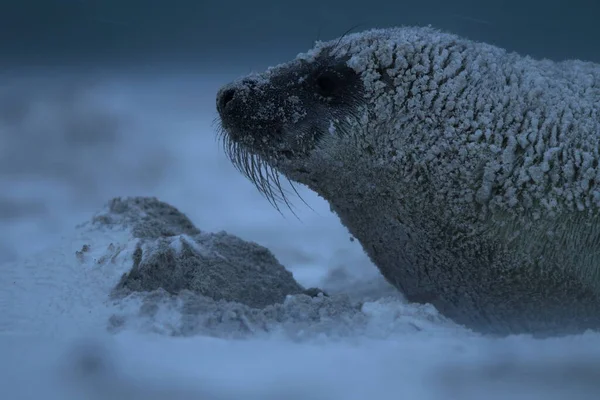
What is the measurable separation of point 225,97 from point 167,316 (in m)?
1.03

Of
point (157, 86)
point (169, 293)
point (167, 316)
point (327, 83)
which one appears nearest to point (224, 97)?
point (327, 83)

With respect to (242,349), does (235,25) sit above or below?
above

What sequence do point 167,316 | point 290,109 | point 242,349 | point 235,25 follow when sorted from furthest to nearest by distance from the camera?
point 235,25 → point 290,109 → point 167,316 → point 242,349

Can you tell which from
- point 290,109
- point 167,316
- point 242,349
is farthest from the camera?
point 290,109

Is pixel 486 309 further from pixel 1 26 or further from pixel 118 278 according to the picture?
pixel 1 26

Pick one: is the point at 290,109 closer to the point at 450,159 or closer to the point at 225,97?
the point at 225,97

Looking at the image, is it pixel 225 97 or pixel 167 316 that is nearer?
pixel 167 316

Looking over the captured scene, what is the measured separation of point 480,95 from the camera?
86.9 inches

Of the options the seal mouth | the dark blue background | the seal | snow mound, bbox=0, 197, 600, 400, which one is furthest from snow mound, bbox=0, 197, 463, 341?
the dark blue background

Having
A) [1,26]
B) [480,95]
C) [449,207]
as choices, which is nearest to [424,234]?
[449,207]

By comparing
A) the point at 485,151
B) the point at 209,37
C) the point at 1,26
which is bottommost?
the point at 485,151

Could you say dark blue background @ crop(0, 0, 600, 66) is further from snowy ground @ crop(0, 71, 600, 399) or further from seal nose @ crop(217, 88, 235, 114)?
seal nose @ crop(217, 88, 235, 114)

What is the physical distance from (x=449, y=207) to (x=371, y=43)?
0.69m

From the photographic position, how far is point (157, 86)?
4.85 m
